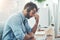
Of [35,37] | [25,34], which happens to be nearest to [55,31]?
[35,37]

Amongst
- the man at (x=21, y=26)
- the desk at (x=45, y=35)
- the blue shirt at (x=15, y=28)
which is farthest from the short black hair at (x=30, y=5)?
the desk at (x=45, y=35)

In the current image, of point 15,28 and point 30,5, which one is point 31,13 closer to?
point 30,5

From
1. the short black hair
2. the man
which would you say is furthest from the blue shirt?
the short black hair

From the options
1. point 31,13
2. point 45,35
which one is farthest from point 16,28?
point 45,35

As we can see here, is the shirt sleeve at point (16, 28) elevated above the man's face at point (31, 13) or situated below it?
below

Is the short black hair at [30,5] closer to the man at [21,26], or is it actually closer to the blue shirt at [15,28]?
the man at [21,26]

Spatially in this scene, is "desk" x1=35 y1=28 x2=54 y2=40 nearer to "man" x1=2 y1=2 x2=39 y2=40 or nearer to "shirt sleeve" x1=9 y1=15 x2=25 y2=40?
"man" x1=2 y1=2 x2=39 y2=40

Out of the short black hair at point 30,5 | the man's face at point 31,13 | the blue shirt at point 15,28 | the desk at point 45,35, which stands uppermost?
the short black hair at point 30,5

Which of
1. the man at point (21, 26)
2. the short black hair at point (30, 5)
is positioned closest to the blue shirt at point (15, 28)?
the man at point (21, 26)

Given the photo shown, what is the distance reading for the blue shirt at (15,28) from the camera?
1532 millimetres

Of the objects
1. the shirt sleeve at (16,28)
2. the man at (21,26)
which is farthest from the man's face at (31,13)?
the shirt sleeve at (16,28)

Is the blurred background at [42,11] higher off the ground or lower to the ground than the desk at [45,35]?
higher

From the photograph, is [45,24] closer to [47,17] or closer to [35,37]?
[47,17]

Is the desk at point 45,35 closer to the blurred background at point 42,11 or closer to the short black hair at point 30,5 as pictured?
the blurred background at point 42,11
